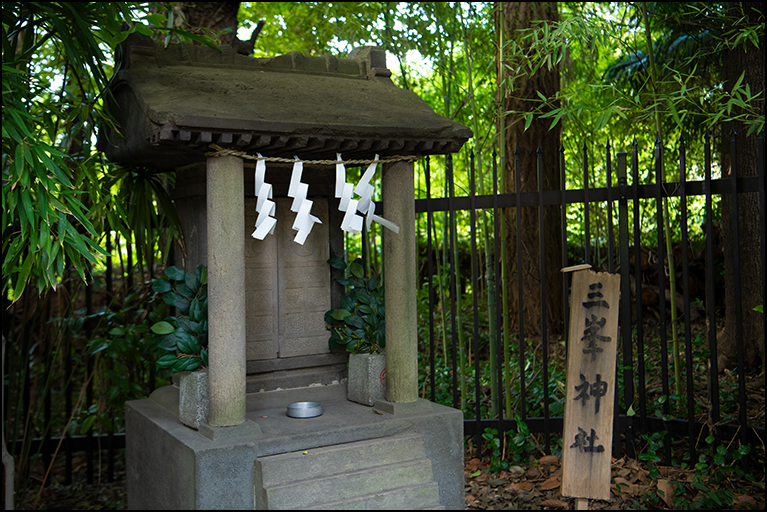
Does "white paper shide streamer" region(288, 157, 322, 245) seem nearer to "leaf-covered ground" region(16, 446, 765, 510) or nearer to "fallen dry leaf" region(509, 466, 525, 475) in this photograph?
"leaf-covered ground" region(16, 446, 765, 510)

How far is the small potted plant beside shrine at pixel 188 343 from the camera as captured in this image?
3260mm

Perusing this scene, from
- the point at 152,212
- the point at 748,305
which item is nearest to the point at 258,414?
the point at 152,212

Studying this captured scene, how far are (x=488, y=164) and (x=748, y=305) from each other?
11.6 ft

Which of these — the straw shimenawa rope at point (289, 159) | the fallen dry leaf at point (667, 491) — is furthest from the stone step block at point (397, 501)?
the straw shimenawa rope at point (289, 159)

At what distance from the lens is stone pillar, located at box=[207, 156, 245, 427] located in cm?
312

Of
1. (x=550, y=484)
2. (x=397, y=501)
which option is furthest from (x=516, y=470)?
(x=397, y=501)

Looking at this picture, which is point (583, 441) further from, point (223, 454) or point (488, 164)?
point (488, 164)

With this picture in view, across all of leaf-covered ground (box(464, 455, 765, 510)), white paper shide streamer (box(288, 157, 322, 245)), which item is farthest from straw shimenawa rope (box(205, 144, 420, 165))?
leaf-covered ground (box(464, 455, 765, 510))

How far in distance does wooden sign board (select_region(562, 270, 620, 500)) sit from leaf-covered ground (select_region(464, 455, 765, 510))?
29.8 inches

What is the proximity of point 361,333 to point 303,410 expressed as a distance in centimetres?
56

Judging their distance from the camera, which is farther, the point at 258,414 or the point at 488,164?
the point at 488,164

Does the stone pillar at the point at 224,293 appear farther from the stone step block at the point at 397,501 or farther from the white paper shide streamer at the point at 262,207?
the stone step block at the point at 397,501

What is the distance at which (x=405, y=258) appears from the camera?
11.9 feet

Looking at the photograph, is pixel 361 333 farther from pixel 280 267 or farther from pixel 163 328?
pixel 163 328
